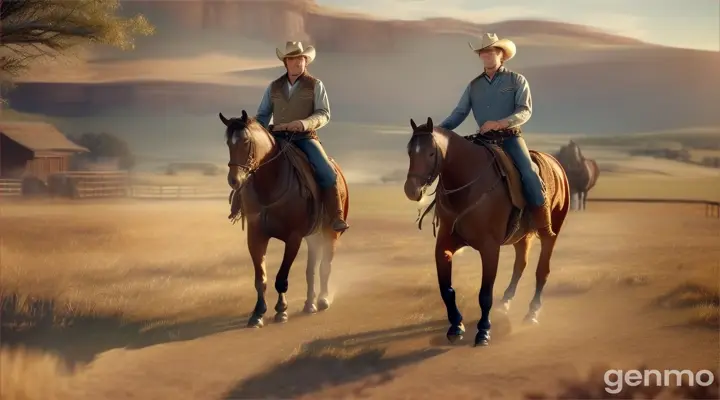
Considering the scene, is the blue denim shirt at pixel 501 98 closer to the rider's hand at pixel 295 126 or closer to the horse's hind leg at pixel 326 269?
the rider's hand at pixel 295 126

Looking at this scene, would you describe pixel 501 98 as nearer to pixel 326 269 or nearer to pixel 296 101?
pixel 296 101

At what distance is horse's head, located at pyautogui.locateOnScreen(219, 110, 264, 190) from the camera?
4.45 meters

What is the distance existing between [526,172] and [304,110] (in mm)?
1519

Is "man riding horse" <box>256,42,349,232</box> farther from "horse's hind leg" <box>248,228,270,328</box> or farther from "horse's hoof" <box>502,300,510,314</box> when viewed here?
"horse's hoof" <box>502,300,510,314</box>

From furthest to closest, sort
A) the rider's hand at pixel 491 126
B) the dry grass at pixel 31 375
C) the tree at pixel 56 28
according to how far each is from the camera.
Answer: the tree at pixel 56 28 → the dry grass at pixel 31 375 → the rider's hand at pixel 491 126

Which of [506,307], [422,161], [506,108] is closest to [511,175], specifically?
[506,108]

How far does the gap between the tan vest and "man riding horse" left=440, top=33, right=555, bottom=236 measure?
1.06 meters

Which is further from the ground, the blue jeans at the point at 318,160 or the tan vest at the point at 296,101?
the tan vest at the point at 296,101

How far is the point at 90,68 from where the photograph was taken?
18.3 feet

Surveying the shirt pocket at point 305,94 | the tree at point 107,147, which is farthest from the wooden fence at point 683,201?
the tree at point 107,147

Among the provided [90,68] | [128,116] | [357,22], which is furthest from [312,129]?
[90,68]

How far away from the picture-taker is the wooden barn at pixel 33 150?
554 cm

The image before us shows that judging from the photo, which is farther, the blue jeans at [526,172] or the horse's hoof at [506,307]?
the horse's hoof at [506,307]

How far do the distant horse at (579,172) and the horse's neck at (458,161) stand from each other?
113 centimetres
